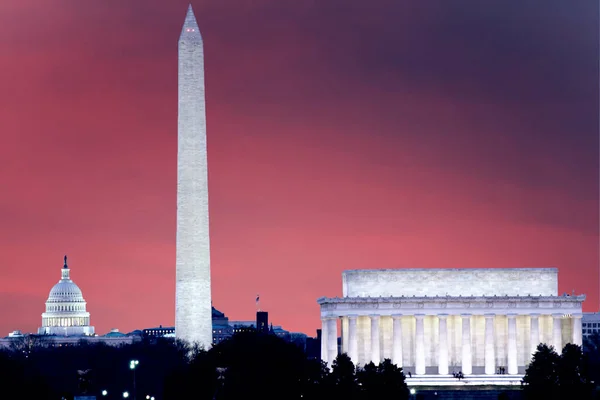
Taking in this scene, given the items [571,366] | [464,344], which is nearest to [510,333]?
[464,344]

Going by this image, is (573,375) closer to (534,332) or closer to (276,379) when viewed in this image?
(276,379)

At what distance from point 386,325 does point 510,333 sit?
37.6 ft

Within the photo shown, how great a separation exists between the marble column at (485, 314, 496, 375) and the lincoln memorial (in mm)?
18

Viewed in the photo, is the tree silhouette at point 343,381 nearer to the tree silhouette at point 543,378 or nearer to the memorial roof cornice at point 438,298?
the tree silhouette at point 543,378

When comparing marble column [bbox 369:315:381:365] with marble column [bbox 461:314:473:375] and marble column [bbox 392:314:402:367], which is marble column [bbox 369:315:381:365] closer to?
marble column [bbox 392:314:402:367]

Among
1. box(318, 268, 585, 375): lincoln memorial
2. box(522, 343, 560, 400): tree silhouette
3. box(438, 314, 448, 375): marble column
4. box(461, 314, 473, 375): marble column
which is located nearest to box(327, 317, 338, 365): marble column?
box(318, 268, 585, 375): lincoln memorial

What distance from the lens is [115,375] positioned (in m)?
175

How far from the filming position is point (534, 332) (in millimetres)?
183500

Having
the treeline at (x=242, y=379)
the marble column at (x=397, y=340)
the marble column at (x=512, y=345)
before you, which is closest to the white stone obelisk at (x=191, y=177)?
the treeline at (x=242, y=379)

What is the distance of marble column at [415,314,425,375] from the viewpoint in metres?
182

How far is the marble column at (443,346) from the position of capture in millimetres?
182250

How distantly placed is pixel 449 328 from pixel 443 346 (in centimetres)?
352

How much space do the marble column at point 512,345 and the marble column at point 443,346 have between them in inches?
224

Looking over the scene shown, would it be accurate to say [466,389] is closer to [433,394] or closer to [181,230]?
[433,394]
